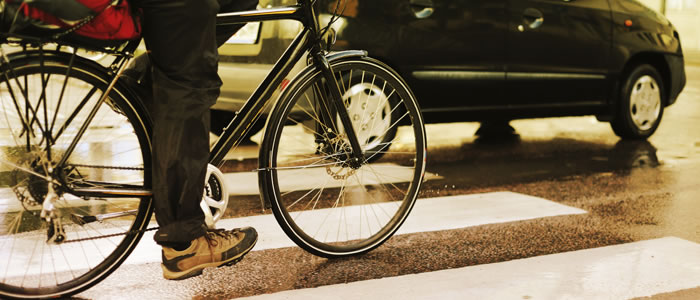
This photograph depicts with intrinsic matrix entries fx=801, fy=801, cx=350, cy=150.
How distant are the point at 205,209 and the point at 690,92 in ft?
36.8

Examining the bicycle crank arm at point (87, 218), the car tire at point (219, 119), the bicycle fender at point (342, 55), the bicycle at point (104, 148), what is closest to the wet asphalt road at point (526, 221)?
the bicycle at point (104, 148)

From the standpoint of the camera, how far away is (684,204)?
4879 mm

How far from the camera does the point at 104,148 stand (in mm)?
3164

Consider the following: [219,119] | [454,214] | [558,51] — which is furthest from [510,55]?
[219,119]

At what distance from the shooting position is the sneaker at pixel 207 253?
303cm

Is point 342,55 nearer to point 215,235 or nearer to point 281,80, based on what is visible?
point 281,80

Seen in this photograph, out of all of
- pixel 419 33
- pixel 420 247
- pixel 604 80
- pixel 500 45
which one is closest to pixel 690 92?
pixel 604 80

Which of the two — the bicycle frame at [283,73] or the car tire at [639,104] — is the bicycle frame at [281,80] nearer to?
the bicycle frame at [283,73]

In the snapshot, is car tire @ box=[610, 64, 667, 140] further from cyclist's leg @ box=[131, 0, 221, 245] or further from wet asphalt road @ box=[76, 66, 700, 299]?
cyclist's leg @ box=[131, 0, 221, 245]

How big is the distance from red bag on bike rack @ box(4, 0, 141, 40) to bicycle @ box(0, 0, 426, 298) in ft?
0.21

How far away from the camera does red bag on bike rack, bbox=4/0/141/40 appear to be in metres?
2.50

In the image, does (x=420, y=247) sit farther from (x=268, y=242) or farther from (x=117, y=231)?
(x=117, y=231)

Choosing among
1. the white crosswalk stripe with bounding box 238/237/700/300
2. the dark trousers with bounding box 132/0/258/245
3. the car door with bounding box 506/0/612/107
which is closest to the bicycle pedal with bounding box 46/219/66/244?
the dark trousers with bounding box 132/0/258/245

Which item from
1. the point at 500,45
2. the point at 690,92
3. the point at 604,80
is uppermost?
the point at 500,45
